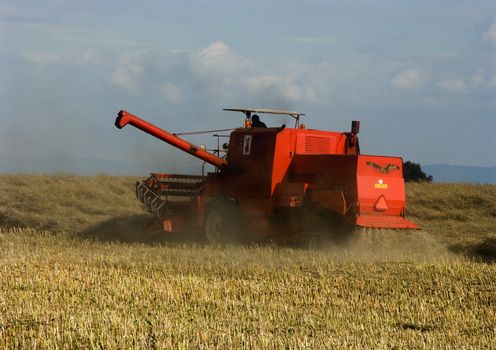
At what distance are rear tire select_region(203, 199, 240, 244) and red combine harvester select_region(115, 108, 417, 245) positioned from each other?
20 millimetres

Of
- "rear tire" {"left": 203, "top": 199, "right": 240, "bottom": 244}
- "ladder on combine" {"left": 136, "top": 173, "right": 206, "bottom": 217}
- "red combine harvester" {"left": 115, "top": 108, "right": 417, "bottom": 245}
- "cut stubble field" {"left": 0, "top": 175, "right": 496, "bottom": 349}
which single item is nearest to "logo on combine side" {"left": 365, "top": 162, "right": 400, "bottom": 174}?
"red combine harvester" {"left": 115, "top": 108, "right": 417, "bottom": 245}

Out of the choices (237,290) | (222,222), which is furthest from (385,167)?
(237,290)

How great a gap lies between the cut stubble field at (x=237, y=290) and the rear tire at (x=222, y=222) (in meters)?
0.76

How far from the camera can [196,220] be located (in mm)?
17391

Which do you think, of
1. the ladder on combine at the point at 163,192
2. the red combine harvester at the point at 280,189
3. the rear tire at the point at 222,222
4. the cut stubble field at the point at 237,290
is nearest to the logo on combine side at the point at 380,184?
the red combine harvester at the point at 280,189

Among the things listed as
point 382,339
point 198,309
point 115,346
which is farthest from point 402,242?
point 115,346

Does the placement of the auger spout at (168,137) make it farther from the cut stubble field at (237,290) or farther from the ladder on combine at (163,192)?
the cut stubble field at (237,290)

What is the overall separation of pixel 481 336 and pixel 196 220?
10256mm

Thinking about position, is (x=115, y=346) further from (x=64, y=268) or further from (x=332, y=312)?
(x=64, y=268)

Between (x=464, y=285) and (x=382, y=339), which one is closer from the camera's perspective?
(x=382, y=339)

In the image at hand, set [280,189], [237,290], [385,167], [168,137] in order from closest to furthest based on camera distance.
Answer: [237,290] → [385,167] → [280,189] → [168,137]

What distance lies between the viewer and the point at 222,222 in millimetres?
17312

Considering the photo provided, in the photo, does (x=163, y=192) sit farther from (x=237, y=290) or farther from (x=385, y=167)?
(x=237, y=290)

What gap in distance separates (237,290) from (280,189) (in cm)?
618
